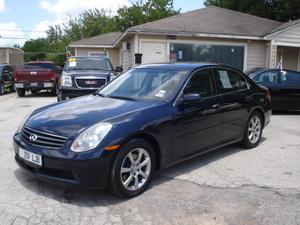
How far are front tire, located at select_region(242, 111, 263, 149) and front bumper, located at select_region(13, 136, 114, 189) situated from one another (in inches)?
135

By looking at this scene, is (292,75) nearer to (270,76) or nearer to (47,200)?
(270,76)

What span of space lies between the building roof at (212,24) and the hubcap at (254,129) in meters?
9.92

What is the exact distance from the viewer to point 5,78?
20344 mm

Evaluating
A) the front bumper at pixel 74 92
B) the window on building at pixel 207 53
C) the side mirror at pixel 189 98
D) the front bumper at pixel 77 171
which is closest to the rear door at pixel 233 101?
the side mirror at pixel 189 98

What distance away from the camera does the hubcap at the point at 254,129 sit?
6906 mm

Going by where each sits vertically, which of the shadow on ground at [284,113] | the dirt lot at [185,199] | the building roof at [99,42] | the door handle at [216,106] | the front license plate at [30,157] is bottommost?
the dirt lot at [185,199]

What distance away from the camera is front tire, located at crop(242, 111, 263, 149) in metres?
6.80

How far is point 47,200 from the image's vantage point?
427 centimetres

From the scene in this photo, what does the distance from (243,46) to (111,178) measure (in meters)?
15.0

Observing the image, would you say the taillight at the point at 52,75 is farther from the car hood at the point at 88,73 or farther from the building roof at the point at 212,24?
the car hood at the point at 88,73

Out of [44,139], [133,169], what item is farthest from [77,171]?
[133,169]

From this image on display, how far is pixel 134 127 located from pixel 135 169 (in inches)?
20.2

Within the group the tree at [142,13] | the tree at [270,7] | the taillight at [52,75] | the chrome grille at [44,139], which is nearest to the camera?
the chrome grille at [44,139]

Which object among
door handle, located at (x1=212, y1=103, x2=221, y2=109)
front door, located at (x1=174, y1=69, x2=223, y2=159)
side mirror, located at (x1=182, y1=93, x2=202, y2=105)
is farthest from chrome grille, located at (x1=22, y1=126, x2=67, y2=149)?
door handle, located at (x1=212, y1=103, x2=221, y2=109)
